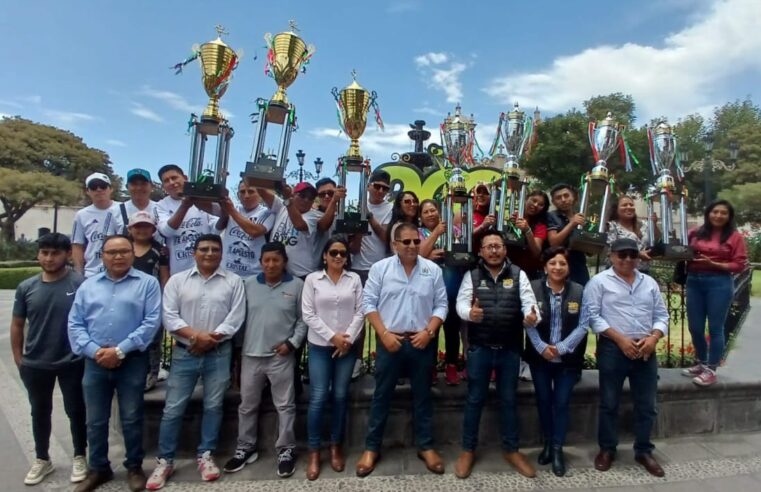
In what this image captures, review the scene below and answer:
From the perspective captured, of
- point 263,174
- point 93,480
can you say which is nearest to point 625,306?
point 263,174

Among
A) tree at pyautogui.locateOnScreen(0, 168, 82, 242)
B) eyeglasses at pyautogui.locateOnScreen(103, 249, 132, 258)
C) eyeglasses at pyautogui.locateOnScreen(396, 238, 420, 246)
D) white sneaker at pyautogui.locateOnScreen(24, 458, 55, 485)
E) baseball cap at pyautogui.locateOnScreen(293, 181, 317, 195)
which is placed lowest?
white sneaker at pyautogui.locateOnScreen(24, 458, 55, 485)

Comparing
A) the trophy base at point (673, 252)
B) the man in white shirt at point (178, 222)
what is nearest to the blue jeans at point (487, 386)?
the trophy base at point (673, 252)

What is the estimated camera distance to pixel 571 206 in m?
4.36

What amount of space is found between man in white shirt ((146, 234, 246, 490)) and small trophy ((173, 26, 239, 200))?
2.37 feet

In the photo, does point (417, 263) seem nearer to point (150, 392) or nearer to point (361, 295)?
point (361, 295)

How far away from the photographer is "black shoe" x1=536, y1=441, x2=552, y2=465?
373 cm

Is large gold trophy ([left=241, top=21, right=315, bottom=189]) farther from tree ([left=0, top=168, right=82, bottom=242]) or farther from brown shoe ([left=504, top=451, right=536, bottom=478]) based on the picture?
tree ([left=0, top=168, right=82, bottom=242])

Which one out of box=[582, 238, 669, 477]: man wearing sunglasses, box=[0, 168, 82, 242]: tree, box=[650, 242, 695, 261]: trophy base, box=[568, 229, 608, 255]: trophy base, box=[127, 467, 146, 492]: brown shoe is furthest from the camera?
box=[0, 168, 82, 242]: tree

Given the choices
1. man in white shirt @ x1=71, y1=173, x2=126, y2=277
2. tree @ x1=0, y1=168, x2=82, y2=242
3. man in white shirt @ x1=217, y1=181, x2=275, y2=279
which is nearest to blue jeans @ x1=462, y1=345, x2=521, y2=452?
man in white shirt @ x1=217, y1=181, x2=275, y2=279

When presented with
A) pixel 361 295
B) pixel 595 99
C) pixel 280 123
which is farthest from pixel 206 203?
pixel 595 99

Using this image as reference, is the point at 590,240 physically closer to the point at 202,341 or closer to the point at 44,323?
the point at 202,341

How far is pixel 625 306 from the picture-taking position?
3.54 m

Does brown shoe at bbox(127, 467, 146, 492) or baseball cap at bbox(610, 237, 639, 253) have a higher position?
baseball cap at bbox(610, 237, 639, 253)

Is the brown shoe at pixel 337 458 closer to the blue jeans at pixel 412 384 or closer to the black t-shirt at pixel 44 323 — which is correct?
the blue jeans at pixel 412 384
